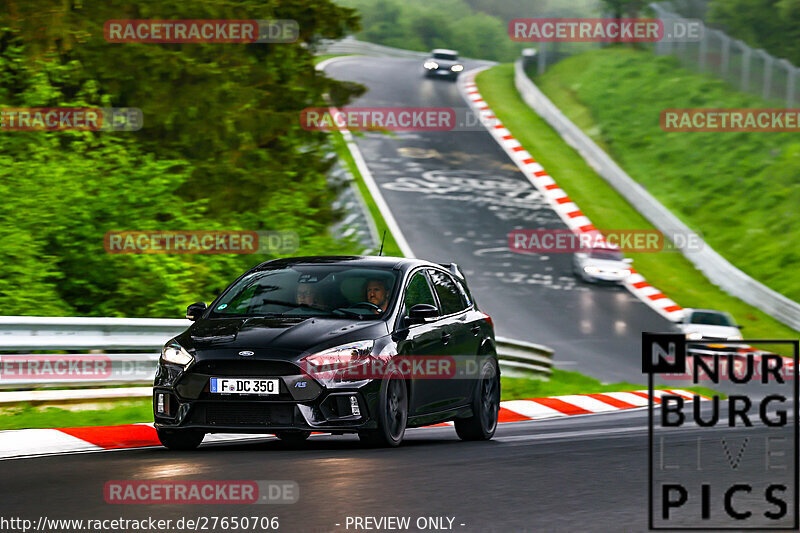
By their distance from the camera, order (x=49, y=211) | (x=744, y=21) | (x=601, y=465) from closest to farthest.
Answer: (x=601, y=465) < (x=49, y=211) < (x=744, y=21)

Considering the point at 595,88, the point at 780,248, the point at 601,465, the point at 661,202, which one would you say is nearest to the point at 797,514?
the point at 601,465

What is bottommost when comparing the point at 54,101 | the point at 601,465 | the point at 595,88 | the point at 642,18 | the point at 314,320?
the point at 601,465

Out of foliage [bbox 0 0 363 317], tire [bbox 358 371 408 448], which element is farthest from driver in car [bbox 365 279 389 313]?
foliage [bbox 0 0 363 317]

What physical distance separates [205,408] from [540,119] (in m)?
39.0

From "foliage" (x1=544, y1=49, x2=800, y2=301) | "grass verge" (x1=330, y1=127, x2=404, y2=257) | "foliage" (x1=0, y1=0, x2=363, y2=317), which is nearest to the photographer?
"foliage" (x1=0, y1=0, x2=363, y2=317)

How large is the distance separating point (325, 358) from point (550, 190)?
98.7 ft

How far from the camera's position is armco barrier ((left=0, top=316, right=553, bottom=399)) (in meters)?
12.0

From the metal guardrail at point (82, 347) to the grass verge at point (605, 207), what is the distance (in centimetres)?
1856

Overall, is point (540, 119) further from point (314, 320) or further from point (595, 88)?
point (314, 320)

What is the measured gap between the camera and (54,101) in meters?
19.4

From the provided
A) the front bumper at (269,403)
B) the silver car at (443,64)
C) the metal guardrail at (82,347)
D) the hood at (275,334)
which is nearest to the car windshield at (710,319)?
the metal guardrail at (82,347)

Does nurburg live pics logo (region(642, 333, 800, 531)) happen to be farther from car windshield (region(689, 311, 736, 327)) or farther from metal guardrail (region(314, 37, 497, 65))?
metal guardrail (region(314, 37, 497, 65))

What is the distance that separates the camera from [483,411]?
11586mm

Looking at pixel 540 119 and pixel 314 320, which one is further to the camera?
pixel 540 119
